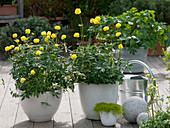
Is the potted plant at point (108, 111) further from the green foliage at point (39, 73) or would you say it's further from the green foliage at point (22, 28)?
the green foliage at point (22, 28)

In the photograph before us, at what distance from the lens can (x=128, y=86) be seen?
328 centimetres

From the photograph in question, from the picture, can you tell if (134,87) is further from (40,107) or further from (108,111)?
(40,107)

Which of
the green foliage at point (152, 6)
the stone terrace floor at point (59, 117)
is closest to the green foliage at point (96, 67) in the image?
the stone terrace floor at point (59, 117)

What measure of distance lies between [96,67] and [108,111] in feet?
1.27

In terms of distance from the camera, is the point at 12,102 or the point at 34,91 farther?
the point at 12,102

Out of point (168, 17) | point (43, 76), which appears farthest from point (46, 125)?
point (168, 17)

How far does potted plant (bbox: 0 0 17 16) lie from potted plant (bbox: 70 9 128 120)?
3.70 m

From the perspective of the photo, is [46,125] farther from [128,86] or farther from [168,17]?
[168,17]

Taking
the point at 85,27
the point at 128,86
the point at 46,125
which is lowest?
the point at 46,125

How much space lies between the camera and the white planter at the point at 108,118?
2910 millimetres

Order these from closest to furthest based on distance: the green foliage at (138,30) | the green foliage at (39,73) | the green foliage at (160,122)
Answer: the green foliage at (160,122), the green foliage at (39,73), the green foliage at (138,30)

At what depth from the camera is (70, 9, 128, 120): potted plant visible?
2932mm

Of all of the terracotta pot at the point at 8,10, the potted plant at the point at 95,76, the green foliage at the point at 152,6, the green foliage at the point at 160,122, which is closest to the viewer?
the green foliage at the point at 160,122

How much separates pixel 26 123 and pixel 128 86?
3.36ft
